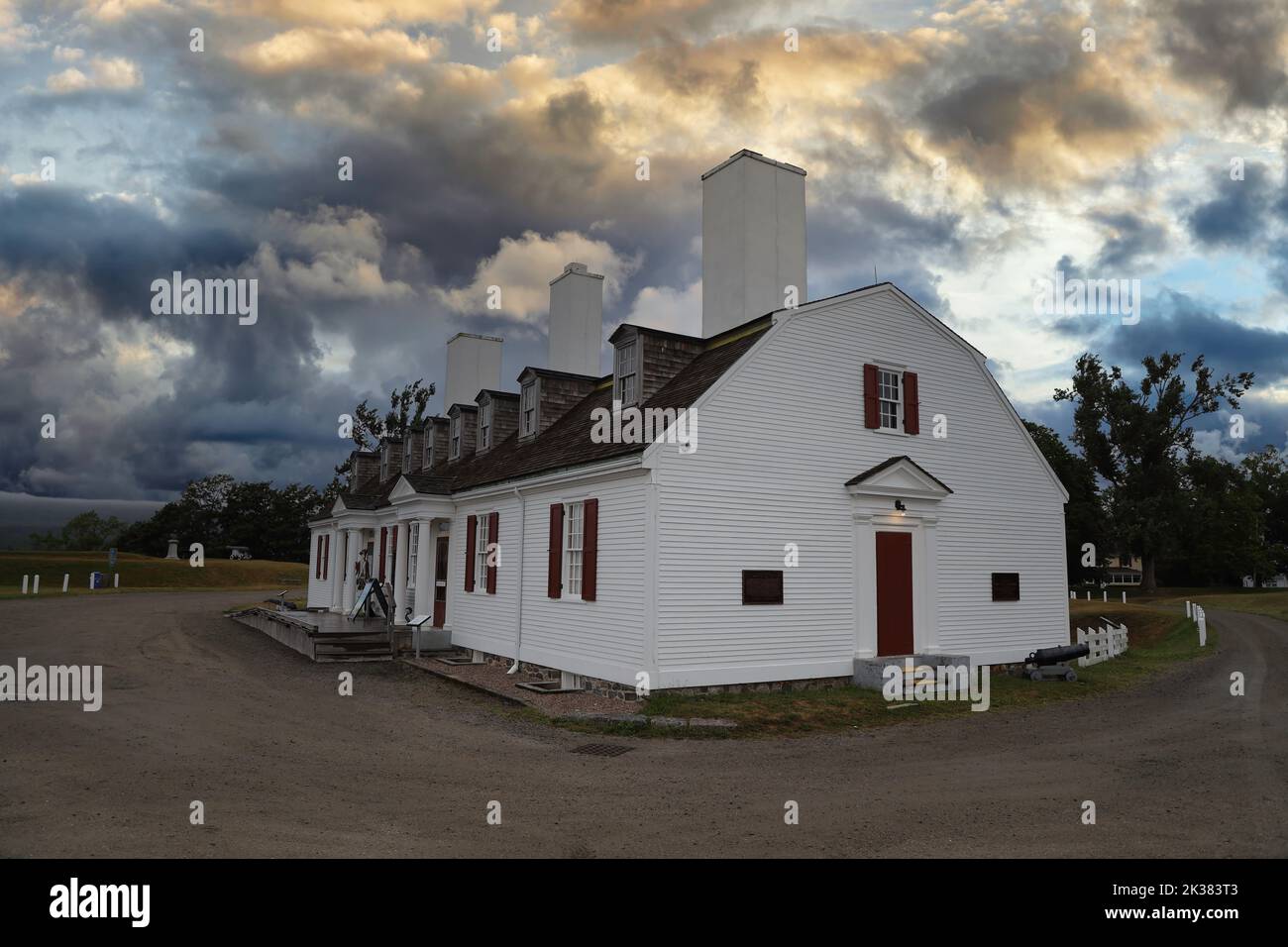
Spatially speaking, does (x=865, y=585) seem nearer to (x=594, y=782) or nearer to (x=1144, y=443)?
(x=594, y=782)

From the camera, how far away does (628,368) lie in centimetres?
1625

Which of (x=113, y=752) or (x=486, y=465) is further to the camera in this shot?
(x=486, y=465)

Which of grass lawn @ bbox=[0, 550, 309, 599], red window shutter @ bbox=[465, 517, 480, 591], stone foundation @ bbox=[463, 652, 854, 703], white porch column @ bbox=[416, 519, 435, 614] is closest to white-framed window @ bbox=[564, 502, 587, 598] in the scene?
stone foundation @ bbox=[463, 652, 854, 703]

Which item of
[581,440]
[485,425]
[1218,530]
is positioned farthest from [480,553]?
[1218,530]

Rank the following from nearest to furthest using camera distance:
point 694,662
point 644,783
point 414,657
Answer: point 644,783, point 694,662, point 414,657

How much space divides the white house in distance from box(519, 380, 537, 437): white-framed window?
3.3 inches

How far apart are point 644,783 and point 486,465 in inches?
549

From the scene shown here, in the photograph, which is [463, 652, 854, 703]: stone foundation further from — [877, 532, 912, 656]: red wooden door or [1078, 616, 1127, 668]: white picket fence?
[1078, 616, 1127, 668]: white picket fence

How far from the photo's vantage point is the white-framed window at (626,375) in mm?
15995

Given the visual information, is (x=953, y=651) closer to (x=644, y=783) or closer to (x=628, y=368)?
(x=628, y=368)

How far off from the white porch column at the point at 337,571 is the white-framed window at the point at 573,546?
16375mm

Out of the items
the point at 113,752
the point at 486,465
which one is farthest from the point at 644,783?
the point at 486,465

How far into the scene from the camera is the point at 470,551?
19625mm
